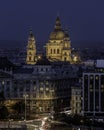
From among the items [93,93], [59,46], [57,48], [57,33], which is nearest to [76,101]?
[93,93]

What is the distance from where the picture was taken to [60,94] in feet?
321

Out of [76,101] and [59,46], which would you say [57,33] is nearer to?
[59,46]

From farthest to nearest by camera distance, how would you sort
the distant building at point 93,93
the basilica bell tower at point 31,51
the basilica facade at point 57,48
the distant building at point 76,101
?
the basilica facade at point 57,48 < the basilica bell tower at point 31,51 < the distant building at point 76,101 < the distant building at point 93,93

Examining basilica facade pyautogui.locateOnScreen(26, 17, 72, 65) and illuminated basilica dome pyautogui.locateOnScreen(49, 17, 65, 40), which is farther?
illuminated basilica dome pyautogui.locateOnScreen(49, 17, 65, 40)

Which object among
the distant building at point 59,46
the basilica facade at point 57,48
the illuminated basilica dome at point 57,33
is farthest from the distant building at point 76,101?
the illuminated basilica dome at point 57,33

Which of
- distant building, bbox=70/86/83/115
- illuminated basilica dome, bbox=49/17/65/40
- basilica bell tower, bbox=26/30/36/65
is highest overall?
illuminated basilica dome, bbox=49/17/65/40

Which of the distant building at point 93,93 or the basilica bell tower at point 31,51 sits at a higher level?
the basilica bell tower at point 31,51

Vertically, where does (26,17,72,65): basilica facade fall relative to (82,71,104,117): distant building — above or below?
above

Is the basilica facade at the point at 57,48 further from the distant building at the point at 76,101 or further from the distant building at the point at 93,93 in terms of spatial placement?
the distant building at the point at 93,93

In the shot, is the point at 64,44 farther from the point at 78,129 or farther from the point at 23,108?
the point at 78,129

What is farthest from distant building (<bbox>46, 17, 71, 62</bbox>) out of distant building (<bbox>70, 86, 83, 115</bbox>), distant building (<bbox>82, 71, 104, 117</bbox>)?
distant building (<bbox>82, 71, 104, 117</bbox>)

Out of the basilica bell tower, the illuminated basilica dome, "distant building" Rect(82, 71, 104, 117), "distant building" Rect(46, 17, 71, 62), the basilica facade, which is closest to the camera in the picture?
"distant building" Rect(82, 71, 104, 117)

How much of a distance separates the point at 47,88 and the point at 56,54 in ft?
81.7

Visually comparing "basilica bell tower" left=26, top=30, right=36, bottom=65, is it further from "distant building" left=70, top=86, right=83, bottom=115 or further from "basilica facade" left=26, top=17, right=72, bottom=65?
"distant building" left=70, top=86, right=83, bottom=115
